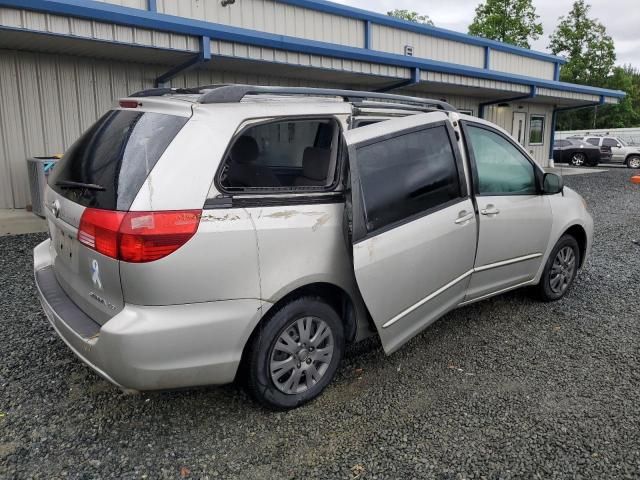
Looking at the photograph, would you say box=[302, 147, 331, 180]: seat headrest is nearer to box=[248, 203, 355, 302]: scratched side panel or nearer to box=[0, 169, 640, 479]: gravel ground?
box=[248, 203, 355, 302]: scratched side panel

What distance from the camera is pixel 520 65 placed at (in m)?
19.4

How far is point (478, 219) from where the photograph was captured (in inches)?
149

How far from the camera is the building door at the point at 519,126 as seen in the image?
19516 mm

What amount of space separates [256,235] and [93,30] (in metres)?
5.94

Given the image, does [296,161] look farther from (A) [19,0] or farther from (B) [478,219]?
(A) [19,0]

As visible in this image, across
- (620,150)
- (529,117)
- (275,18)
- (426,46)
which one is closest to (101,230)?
(275,18)

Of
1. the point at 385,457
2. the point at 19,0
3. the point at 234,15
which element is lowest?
the point at 385,457

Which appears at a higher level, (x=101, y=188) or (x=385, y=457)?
(x=101, y=188)

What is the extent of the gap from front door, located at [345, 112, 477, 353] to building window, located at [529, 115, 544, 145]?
735 inches

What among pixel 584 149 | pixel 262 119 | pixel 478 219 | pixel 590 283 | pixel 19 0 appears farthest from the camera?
pixel 584 149

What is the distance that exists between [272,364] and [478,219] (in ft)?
6.20

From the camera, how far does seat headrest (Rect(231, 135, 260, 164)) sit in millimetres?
2874

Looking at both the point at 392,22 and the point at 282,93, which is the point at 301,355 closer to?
the point at 282,93

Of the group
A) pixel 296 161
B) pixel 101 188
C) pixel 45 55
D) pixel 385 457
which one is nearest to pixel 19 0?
pixel 45 55
